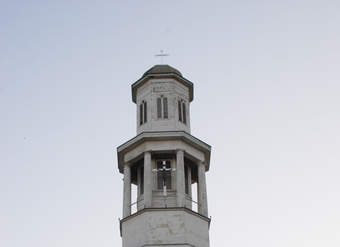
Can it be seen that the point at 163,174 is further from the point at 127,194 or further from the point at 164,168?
the point at 127,194

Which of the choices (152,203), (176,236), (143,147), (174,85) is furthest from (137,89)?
(176,236)

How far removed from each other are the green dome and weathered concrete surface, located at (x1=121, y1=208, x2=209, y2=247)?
9.57 meters

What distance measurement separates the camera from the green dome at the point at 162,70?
4047 centimetres

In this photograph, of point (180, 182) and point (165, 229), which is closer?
point (165, 229)

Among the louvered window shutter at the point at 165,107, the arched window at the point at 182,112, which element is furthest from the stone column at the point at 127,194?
the arched window at the point at 182,112

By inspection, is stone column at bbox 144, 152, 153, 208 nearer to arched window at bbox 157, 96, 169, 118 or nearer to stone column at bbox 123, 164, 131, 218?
stone column at bbox 123, 164, 131, 218

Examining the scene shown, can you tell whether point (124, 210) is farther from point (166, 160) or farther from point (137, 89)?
point (137, 89)

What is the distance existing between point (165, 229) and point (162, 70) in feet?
35.8

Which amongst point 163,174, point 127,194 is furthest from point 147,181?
point 163,174

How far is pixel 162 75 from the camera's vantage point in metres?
40.3

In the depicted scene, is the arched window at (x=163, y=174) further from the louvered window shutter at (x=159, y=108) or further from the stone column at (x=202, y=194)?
the louvered window shutter at (x=159, y=108)

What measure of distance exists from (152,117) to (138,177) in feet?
11.9

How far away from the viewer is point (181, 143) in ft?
122

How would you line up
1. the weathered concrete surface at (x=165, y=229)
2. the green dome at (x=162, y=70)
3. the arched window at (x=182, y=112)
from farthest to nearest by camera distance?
the green dome at (x=162, y=70) < the arched window at (x=182, y=112) < the weathered concrete surface at (x=165, y=229)
